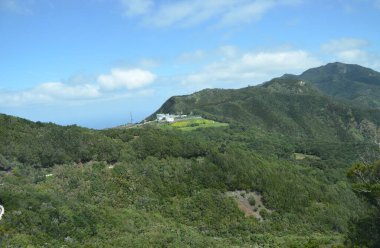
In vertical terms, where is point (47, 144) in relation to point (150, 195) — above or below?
above

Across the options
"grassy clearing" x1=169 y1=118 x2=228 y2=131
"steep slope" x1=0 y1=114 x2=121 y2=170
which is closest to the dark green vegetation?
"steep slope" x1=0 y1=114 x2=121 y2=170

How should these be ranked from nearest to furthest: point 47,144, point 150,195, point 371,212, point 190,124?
1. point 371,212
2. point 150,195
3. point 47,144
4. point 190,124

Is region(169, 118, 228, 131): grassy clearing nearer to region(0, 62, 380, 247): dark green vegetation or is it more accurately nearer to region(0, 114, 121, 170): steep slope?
region(0, 62, 380, 247): dark green vegetation

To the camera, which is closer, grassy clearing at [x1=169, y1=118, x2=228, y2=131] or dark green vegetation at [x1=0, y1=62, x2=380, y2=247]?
dark green vegetation at [x1=0, y1=62, x2=380, y2=247]

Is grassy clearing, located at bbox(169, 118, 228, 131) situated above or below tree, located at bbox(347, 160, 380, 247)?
above

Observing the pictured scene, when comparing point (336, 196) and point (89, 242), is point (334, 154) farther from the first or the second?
point (89, 242)

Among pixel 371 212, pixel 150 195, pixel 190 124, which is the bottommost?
pixel 150 195

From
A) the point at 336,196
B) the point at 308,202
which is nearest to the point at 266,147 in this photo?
the point at 336,196

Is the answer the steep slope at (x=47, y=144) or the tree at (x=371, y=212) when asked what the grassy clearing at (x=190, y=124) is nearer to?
the steep slope at (x=47, y=144)

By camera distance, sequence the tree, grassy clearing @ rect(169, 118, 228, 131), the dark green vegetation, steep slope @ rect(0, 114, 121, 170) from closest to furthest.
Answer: the tree, the dark green vegetation, steep slope @ rect(0, 114, 121, 170), grassy clearing @ rect(169, 118, 228, 131)

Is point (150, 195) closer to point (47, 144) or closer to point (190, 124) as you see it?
point (47, 144)

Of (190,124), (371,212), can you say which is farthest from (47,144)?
(190,124)
